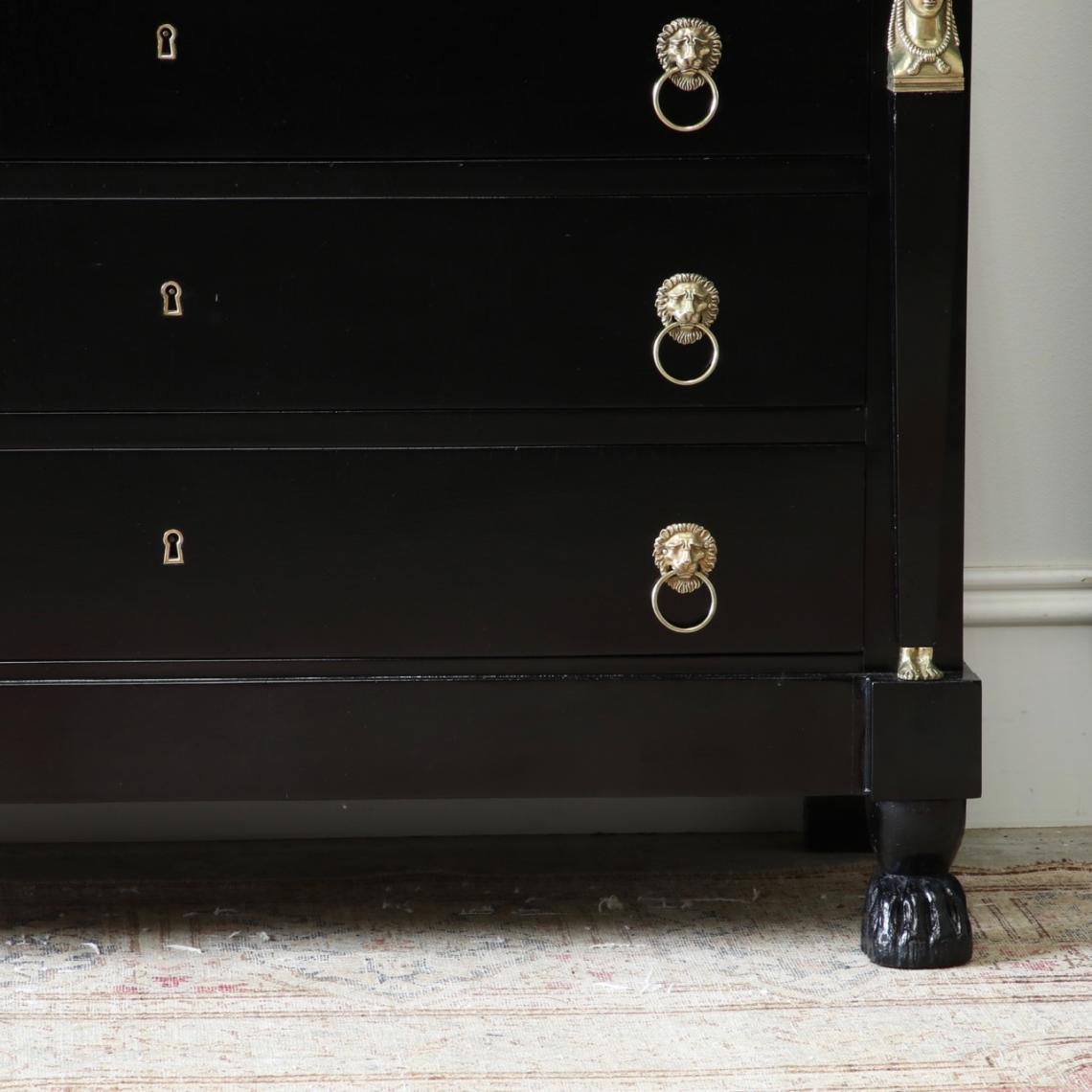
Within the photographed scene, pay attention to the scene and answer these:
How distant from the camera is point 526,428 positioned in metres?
1.14

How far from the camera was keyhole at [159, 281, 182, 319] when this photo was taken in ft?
3.67

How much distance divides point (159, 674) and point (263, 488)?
0.16 metres

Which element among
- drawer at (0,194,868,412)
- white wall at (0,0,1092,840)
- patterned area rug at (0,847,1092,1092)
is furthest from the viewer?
white wall at (0,0,1092,840)

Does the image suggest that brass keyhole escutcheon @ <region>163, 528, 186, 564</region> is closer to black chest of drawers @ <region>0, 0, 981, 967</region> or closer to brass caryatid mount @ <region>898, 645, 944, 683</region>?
black chest of drawers @ <region>0, 0, 981, 967</region>

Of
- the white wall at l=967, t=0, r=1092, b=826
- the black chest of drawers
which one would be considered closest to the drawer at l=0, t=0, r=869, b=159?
the black chest of drawers

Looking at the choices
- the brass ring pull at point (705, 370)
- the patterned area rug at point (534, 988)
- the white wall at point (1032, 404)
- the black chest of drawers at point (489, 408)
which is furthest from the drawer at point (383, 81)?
the patterned area rug at point (534, 988)

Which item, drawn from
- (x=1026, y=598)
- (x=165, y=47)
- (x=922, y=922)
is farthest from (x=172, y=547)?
(x=1026, y=598)

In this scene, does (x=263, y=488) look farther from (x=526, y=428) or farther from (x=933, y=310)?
(x=933, y=310)

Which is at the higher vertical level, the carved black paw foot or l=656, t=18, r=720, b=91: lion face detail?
l=656, t=18, r=720, b=91: lion face detail

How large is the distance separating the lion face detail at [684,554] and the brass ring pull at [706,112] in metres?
0.30

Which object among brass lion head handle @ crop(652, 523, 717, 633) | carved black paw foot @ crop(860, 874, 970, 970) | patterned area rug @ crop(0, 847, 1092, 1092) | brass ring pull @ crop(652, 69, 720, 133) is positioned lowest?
patterned area rug @ crop(0, 847, 1092, 1092)

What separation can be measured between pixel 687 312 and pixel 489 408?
0.54 ft

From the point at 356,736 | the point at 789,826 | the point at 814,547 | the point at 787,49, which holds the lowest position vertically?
the point at 789,826

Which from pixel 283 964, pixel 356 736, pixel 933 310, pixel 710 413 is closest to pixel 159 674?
pixel 356 736
